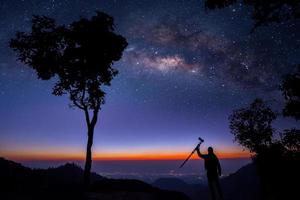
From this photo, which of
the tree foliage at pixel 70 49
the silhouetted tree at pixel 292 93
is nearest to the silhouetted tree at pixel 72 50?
the tree foliage at pixel 70 49

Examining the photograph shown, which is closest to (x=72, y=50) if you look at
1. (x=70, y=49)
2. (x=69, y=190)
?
(x=70, y=49)

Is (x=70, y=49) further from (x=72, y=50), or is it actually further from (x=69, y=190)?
(x=69, y=190)

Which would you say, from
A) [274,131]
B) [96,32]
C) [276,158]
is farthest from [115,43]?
[274,131]

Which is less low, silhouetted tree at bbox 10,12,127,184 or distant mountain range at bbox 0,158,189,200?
silhouetted tree at bbox 10,12,127,184

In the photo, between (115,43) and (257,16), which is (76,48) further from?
(257,16)

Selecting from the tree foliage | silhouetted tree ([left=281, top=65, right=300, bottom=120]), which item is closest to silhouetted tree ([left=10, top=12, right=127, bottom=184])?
the tree foliage

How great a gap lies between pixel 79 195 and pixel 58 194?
5.16 ft

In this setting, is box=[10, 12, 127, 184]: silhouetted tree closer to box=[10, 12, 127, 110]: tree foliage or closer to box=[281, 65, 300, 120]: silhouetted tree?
box=[10, 12, 127, 110]: tree foliage

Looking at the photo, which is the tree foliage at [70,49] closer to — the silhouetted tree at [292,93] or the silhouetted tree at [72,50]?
the silhouetted tree at [72,50]

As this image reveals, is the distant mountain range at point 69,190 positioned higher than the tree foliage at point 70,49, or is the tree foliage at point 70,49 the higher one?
the tree foliage at point 70,49

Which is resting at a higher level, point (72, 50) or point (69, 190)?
point (72, 50)

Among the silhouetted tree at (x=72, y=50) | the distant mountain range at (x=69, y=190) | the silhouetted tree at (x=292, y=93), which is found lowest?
the distant mountain range at (x=69, y=190)

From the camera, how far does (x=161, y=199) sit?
23.3m

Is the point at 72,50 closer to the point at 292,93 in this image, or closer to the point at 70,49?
the point at 70,49
